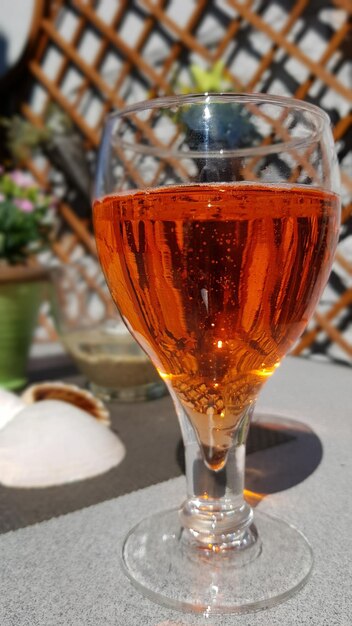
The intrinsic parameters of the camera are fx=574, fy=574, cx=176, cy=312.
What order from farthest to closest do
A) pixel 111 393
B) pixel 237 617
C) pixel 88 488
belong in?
pixel 111 393
pixel 88 488
pixel 237 617

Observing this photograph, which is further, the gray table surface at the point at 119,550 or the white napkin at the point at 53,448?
the white napkin at the point at 53,448

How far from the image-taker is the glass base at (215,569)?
257 millimetres

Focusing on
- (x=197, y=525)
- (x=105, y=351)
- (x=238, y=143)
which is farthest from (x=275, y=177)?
(x=105, y=351)

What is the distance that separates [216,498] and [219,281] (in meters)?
0.12

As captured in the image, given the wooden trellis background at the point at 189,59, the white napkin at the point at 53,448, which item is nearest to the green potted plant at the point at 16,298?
the white napkin at the point at 53,448

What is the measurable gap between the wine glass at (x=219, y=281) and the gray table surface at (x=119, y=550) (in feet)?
0.03

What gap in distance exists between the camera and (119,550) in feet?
1.00

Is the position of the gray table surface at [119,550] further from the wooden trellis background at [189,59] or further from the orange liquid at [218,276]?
the wooden trellis background at [189,59]

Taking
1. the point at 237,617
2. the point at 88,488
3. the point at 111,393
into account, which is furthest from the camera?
the point at 111,393

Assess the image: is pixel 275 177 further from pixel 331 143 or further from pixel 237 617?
pixel 237 617

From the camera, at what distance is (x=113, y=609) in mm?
251

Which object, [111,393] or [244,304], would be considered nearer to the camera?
[244,304]

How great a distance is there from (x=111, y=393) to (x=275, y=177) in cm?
39

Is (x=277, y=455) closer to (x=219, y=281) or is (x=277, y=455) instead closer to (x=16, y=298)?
(x=219, y=281)
